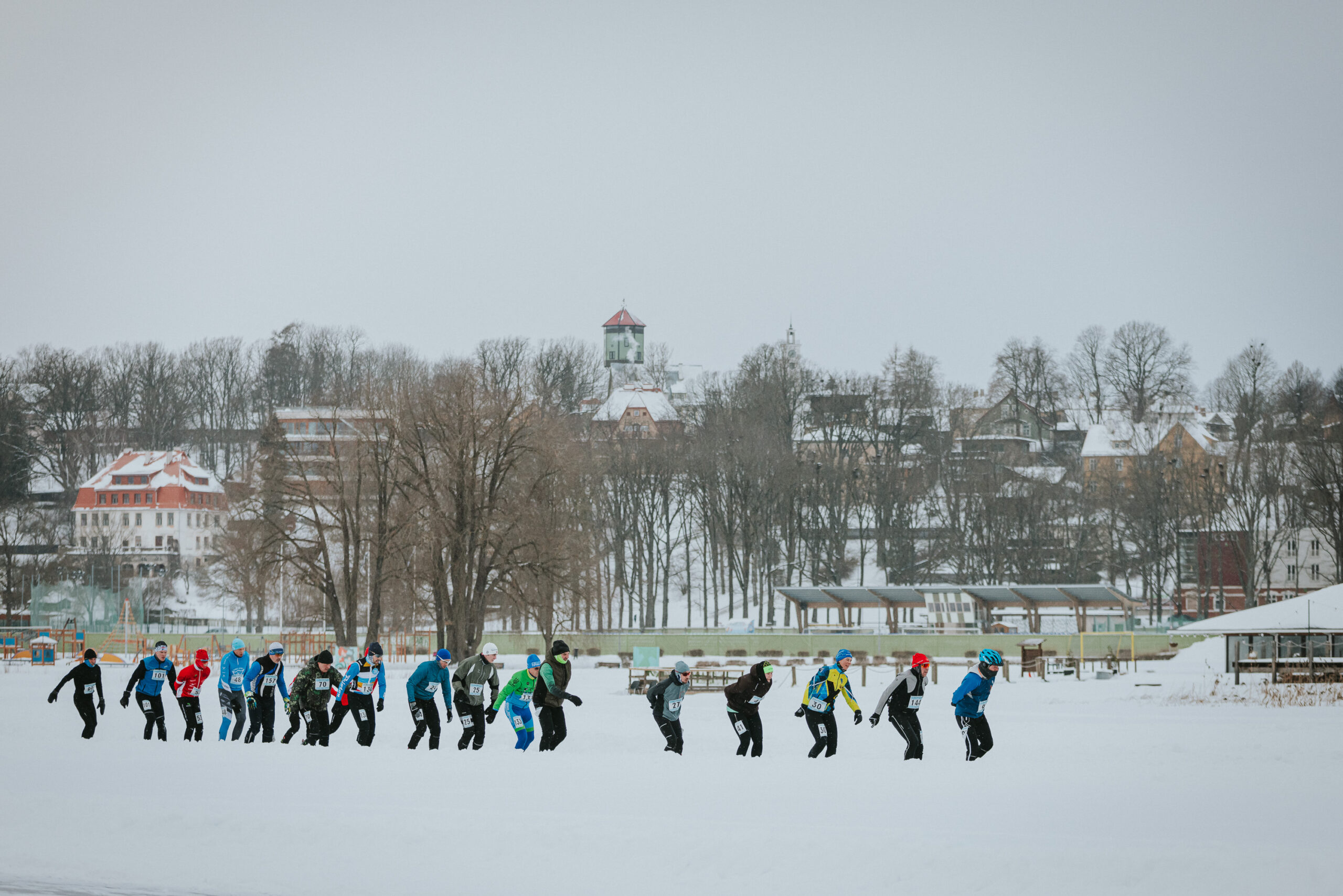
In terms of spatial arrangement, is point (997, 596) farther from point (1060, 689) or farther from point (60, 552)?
point (60, 552)

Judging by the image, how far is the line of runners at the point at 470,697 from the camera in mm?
16391

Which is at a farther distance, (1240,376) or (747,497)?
(1240,376)

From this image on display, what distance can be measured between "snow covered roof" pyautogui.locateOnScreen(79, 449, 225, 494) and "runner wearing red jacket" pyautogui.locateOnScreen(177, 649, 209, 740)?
7554 centimetres

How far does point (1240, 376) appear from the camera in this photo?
82.6 meters

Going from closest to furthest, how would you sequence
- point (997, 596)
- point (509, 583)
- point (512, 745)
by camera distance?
point (512, 745) < point (509, 583) < point (997, 596)

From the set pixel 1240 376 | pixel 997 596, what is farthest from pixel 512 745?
pixel 1240 376

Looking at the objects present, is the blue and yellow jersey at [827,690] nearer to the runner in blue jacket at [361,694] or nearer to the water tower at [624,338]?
the runner in blue jacket at [361,694]

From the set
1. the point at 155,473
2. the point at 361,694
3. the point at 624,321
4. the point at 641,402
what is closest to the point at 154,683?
the point at 361,694

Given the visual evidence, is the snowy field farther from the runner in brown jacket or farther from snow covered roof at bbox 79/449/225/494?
snow covered roof at bbox 79/449/225/494

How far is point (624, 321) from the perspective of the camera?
182 meters

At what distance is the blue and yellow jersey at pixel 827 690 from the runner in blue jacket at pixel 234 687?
769 cm

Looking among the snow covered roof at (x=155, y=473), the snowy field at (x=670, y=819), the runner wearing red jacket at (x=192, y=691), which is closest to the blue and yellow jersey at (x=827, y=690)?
the snowy field at (x=670, y=819)

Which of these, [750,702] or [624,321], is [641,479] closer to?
[750,702]

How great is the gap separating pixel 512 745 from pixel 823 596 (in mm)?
37235
